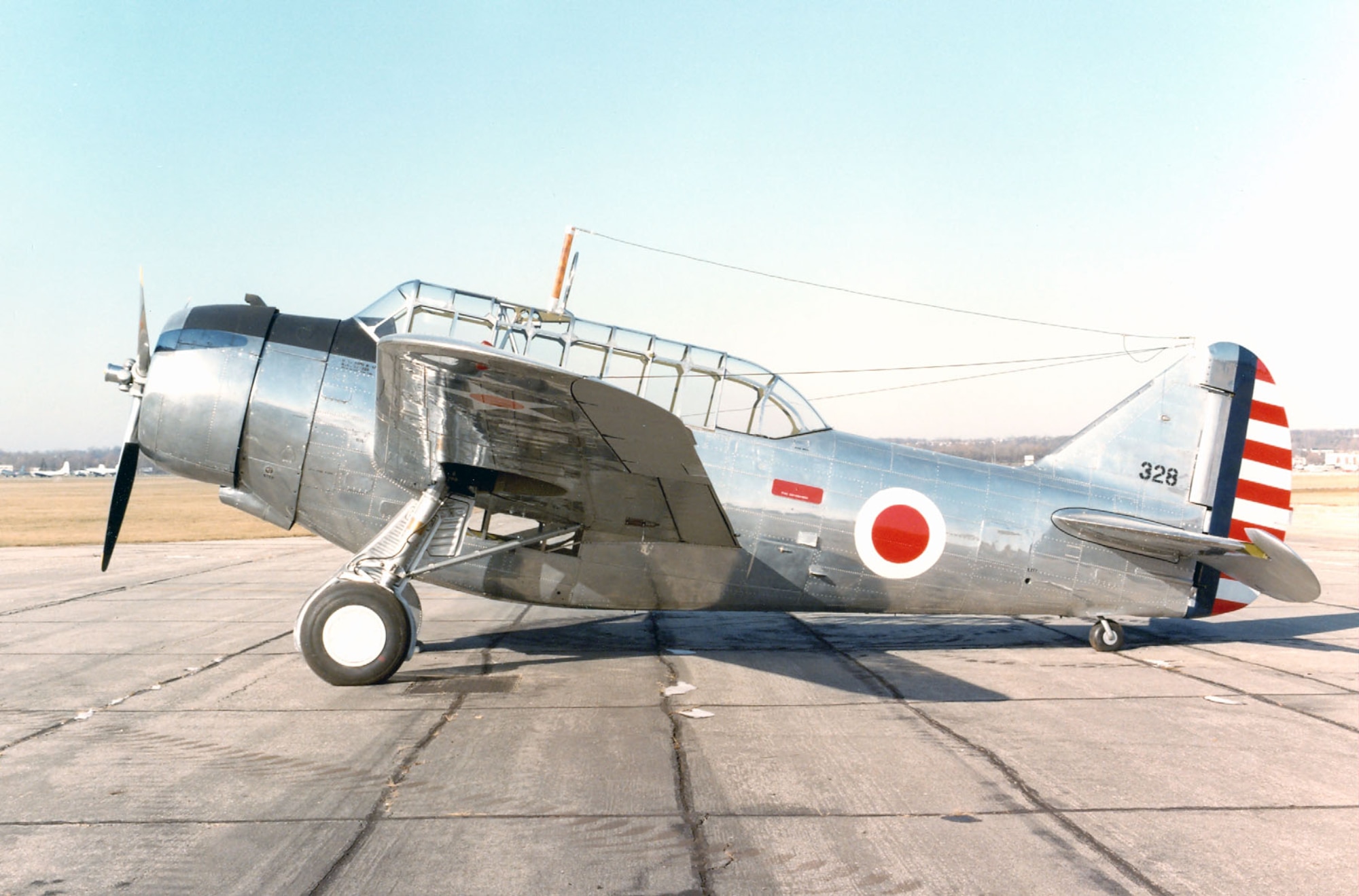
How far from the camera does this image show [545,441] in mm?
6055

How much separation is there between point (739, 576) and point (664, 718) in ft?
6.47

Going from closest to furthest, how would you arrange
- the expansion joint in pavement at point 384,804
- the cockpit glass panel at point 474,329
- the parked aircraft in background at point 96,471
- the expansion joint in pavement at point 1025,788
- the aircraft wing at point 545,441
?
the expansion joint in pavement at point 384,804, the expansion joint in pavement at point 1025,788, the aircraft wing at point 545,441, the cockpit glass panel at point 474,329, the parked aircraft in background at point 96,471

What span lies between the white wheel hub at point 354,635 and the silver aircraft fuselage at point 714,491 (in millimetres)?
822

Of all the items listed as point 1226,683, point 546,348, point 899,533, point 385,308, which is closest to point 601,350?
point 546,348

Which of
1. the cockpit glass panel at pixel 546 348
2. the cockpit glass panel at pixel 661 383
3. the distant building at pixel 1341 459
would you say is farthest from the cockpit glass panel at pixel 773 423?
the distant building at pixel 1341 459

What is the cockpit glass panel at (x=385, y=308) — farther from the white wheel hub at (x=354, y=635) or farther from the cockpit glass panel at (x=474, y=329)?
the white wheel hub at (x=354, y=635)

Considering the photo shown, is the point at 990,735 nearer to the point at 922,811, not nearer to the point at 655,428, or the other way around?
the point at 922,811

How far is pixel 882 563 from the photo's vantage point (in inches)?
290

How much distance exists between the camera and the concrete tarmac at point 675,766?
3340 mm

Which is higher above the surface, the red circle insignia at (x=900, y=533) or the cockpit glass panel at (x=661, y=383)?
the cockpit glass panel at (x=661, y=383)

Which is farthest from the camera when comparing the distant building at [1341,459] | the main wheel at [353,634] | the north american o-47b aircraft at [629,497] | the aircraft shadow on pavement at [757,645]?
the distant building at [1341,459]

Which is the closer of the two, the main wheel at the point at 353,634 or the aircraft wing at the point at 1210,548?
the main wheel at the point at 353,634

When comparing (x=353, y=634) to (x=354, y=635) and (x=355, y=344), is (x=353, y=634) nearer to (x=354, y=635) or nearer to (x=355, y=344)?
(x=354, y=635)

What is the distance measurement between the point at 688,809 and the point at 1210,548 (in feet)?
18.8
